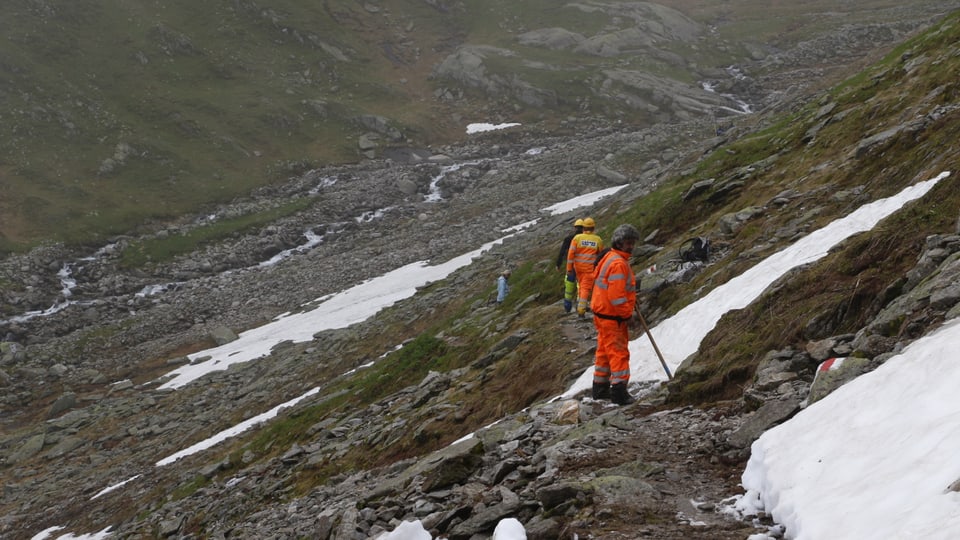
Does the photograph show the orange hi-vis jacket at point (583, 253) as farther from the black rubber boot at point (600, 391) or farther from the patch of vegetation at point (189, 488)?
the patch of vegetation at point (189, 488)

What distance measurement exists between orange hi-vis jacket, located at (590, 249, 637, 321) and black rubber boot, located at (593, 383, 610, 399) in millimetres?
1156

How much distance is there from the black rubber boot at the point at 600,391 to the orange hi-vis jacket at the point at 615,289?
116 centimetres

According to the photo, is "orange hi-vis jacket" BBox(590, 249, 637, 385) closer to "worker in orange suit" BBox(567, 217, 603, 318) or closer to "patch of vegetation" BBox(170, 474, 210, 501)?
"worker in orange suit" BBox(567, 217, 603, 318)

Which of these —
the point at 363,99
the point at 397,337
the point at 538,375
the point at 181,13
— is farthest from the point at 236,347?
the point at 181,13

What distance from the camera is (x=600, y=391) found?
11.7m

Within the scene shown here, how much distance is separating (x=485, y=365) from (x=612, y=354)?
7378mm

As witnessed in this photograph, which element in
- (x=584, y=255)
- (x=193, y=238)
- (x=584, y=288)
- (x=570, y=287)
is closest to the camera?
(x=584, y=288)

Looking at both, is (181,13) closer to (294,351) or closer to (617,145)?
(617,145)

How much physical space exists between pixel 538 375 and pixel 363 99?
290 feet

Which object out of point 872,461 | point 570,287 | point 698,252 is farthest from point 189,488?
point 872,461

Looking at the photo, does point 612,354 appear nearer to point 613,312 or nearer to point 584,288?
point 613,312

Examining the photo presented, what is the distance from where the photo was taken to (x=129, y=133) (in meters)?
78.3

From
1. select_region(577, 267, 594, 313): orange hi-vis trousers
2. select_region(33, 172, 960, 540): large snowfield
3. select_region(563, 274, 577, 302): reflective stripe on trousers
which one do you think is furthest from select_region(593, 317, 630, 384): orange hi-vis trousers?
select_region(563, 274, 577, 302): reflective stripe on trousers

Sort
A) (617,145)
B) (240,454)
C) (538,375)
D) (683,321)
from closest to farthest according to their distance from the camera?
(683,321) < (538,375) < (240,454) < (617,145)
